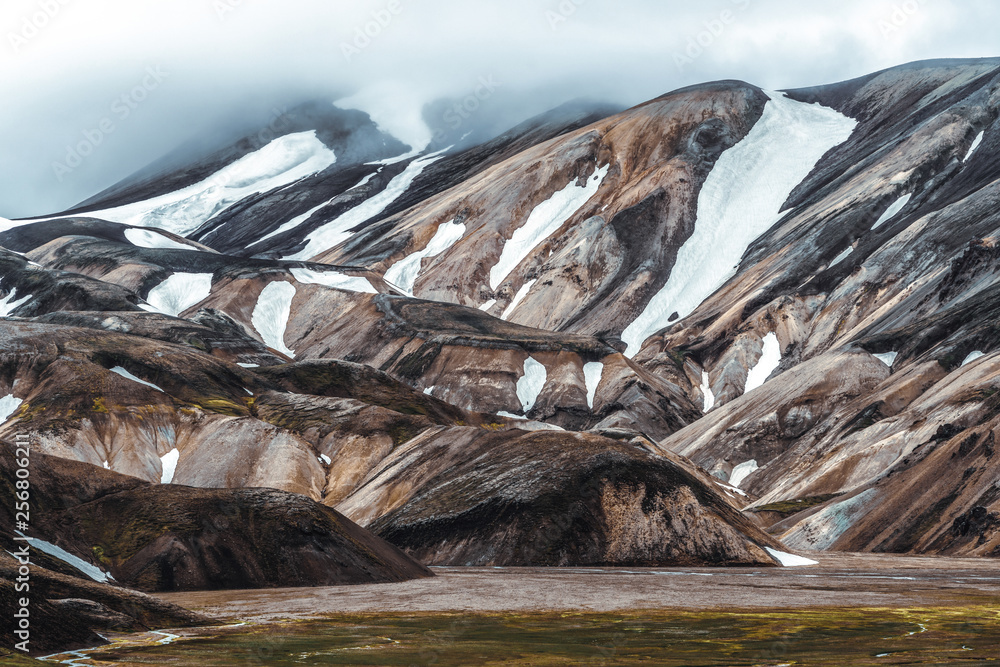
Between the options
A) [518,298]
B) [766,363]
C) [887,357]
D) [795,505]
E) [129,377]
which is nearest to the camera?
[795,505]

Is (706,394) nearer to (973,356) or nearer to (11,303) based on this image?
(973,356)

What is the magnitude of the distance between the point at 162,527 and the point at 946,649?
33.6 metres

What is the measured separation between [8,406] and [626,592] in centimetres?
6204

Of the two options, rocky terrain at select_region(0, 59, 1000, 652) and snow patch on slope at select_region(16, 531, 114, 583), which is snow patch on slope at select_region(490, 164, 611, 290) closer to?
rocky terrain at select_region(0, 59, 1000, 652)

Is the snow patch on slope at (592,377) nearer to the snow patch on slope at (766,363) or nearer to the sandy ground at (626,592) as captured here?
the snow patch on slope at (766,363)

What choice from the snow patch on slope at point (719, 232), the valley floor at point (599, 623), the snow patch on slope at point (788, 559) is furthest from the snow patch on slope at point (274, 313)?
the valley floor at point (599, 623)

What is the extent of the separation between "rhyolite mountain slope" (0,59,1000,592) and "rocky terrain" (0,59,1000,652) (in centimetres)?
34

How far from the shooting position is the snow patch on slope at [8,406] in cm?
8244

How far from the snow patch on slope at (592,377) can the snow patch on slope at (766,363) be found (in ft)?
60.8

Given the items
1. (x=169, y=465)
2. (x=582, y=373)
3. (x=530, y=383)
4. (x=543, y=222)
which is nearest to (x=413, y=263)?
(x=543, y=222)

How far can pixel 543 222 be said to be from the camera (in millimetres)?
A: 191500

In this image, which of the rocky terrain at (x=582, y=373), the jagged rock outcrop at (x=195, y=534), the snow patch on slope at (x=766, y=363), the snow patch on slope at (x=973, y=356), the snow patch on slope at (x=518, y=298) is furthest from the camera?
the snow patch on slope at (x=518, y=298)

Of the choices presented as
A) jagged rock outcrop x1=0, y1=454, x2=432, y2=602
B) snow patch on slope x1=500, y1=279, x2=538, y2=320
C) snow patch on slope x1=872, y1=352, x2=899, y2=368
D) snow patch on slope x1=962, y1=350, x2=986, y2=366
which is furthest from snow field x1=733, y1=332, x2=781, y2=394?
jagged rock outcrop x1=0, y1=454, x2=432, y2=602

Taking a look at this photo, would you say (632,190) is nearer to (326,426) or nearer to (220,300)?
(220,300)
